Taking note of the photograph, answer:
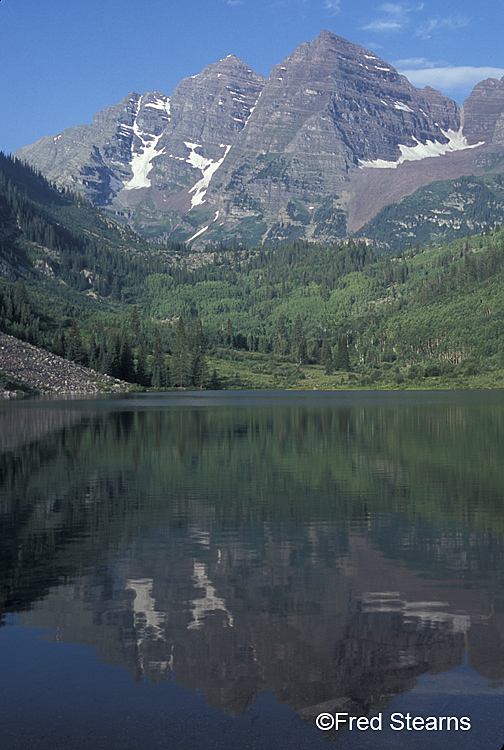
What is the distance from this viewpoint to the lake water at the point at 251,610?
635 inches

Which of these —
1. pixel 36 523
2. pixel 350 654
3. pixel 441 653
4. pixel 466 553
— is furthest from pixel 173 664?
pixel 36 523

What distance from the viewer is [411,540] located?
1277 inches

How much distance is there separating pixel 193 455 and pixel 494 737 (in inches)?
1970

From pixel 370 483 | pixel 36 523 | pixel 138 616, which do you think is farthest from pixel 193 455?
pixel 138 616

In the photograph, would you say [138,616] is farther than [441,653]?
Yes

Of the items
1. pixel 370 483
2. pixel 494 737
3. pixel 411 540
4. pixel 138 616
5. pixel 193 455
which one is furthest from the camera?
→ pixel 193 455

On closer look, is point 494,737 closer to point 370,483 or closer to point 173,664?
point 173,664

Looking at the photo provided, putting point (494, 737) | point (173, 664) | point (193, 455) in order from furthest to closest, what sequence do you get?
1. point (193, 455)
2. point (173, 664)
3. point (494, 737)

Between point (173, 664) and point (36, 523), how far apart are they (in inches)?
745

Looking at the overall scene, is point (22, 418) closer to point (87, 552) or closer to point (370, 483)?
point (370, 483)

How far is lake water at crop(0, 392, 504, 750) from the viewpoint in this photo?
16.1 m

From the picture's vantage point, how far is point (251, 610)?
22984 mm

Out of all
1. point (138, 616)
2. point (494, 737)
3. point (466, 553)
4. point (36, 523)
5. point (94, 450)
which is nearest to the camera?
point (494, 737)

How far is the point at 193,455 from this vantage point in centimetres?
6425
